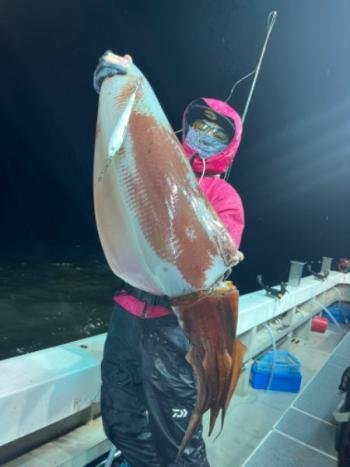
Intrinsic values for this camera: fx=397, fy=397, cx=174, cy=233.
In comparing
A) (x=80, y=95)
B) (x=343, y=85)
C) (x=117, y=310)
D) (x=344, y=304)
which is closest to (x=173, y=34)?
(x=80, y=95)

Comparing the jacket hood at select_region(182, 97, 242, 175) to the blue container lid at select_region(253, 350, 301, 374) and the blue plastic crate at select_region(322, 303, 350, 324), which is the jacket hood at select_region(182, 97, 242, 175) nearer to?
the blue container lid at select_region(253, 350, 301, 374)

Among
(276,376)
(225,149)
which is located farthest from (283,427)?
(225,149)

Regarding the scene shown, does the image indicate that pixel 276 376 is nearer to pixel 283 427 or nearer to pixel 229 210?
pixel 283 427

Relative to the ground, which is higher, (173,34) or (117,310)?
(173,34)

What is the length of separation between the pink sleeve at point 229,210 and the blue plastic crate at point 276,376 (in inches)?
93.7

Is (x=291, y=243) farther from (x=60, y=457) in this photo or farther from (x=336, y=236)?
(x=60, y=457)

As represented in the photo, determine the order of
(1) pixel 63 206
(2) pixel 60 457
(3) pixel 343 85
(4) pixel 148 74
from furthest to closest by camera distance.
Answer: (1) pixel 63 206 → (3) pixel 343 85 → (4) pixel 148 74 → (2) pixel 60 457

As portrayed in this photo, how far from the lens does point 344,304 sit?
706cm

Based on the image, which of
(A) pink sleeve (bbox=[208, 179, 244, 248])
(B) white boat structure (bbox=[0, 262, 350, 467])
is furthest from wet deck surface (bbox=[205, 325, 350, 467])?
(A) pink sleeve (bbox=[208, 179, 244, 248])

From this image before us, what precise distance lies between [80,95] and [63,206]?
20.8 feet

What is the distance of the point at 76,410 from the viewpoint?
85.1 inches

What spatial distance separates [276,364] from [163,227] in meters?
2.86

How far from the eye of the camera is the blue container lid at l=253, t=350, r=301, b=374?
3727mm

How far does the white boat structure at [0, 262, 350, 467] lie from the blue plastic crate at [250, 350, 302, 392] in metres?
0.07
